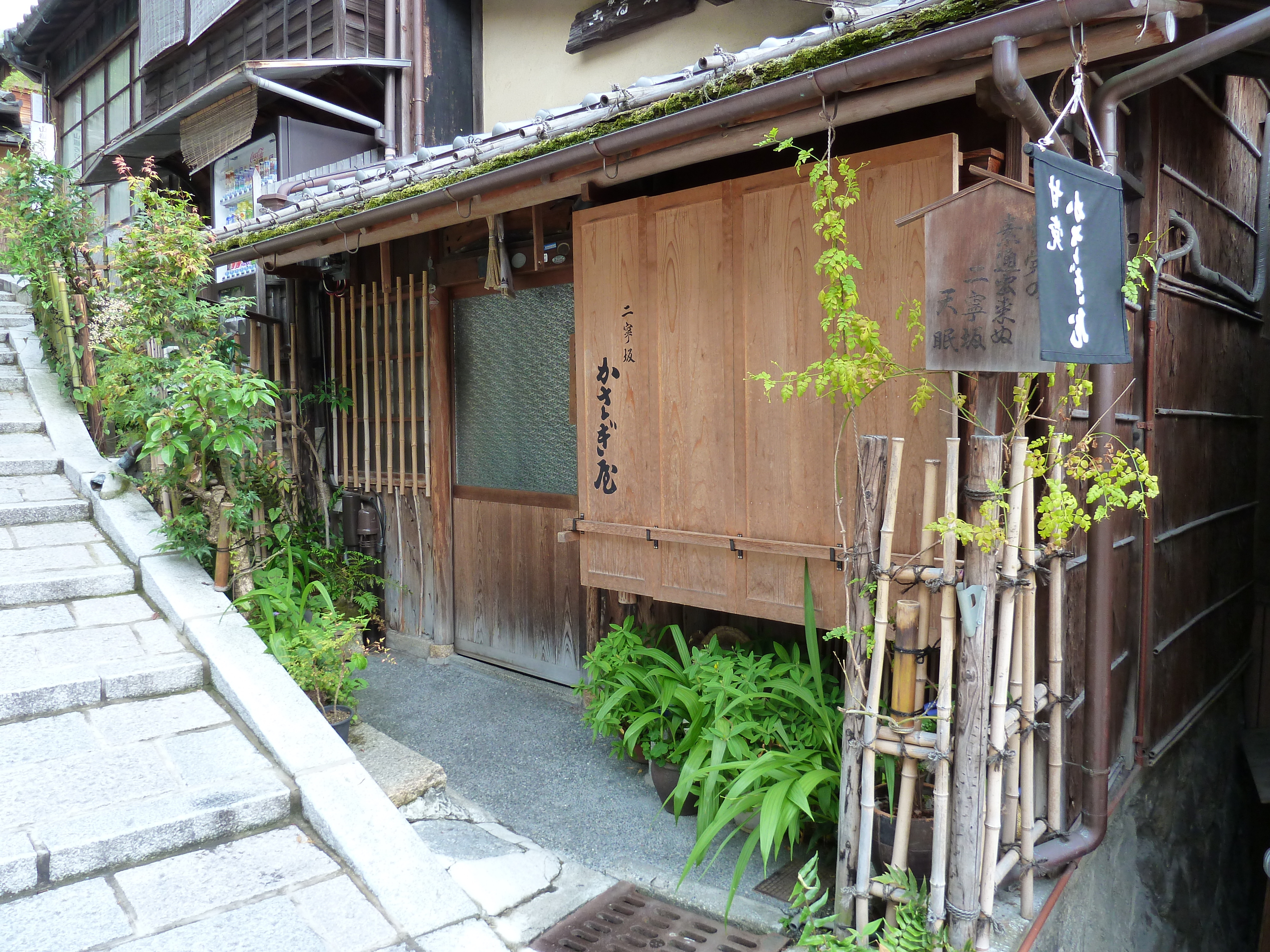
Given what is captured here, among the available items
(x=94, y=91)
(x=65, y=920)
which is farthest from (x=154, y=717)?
(x=94, y=91)

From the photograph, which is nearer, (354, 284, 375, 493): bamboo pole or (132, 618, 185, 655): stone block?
(132, 618, 185, 655): stone block

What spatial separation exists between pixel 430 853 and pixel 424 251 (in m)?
5.59

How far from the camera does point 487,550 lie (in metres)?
7.58

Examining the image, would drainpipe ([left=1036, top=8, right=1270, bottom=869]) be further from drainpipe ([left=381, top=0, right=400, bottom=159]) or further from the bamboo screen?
drainpipe ([left=381, top=0, right=400, bottom=159])

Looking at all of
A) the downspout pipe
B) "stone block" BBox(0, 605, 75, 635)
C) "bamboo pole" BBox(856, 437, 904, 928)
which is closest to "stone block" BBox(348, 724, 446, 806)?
"stone block" BBox(0, 605, 75, 635)

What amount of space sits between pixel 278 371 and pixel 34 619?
13.5ft

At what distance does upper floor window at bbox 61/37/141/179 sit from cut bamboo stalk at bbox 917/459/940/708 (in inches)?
625

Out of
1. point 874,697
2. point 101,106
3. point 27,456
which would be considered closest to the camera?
point 874,697

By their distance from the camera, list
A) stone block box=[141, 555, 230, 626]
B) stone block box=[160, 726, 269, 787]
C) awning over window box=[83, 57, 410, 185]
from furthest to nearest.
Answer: awning over window box=[83, 57, 410, 185], stone block box=[141, 555, 230, 626], stone block box=[160, 726, 269, 787]

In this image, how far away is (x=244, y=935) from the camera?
334cm

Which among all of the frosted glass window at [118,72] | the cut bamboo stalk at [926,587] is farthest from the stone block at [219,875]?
the frosted glass window at [118,72]

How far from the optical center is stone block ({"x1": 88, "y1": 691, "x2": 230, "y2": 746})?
14.7 feet

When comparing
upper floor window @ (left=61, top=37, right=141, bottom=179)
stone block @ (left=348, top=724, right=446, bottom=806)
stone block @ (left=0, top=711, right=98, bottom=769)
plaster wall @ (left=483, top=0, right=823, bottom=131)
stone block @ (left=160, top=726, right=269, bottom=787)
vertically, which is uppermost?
upper floor window @ (left=61, top=37, right=141, bottom=179)

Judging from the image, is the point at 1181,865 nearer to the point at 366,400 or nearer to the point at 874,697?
the point at 874,697
